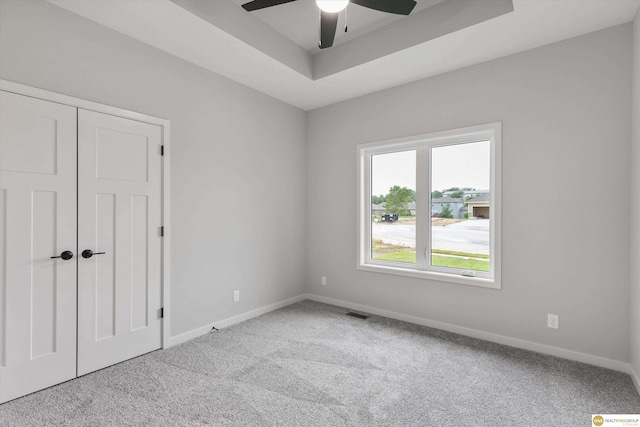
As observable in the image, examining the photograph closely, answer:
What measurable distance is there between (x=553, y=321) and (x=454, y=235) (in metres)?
1.15

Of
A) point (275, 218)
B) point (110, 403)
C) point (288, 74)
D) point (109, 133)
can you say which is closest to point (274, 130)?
point (288, 74)

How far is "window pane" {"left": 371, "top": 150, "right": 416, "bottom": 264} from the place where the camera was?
3701mm

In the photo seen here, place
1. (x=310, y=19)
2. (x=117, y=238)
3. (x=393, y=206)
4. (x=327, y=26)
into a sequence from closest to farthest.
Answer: (x=327, y=26)
(x=117, y=238)
(x=310, y=19)
(x=393, y=206)

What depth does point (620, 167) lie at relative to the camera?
7.97 ft

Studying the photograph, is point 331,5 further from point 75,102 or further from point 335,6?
point 75,102

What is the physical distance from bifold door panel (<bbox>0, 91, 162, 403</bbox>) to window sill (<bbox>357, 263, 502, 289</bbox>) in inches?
95.2

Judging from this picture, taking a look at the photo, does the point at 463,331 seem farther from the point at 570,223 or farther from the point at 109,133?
the point at 109,133

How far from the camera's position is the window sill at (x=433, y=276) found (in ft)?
9.98

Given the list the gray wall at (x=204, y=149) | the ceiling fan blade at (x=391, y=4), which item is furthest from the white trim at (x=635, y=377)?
the gray wall at (x=204, y=149)

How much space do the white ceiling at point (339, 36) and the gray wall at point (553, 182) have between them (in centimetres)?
21

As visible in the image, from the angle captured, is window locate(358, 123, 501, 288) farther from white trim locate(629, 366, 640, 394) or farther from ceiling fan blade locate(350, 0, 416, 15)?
ceiling fan blade locate(350, 0, 416, 15)

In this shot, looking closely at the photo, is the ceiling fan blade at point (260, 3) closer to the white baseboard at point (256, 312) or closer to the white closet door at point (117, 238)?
the white closet door at point (117, 238)

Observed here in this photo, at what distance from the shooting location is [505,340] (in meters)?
2.93

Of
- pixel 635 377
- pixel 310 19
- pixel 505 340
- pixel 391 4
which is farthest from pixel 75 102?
pixel 635 377
